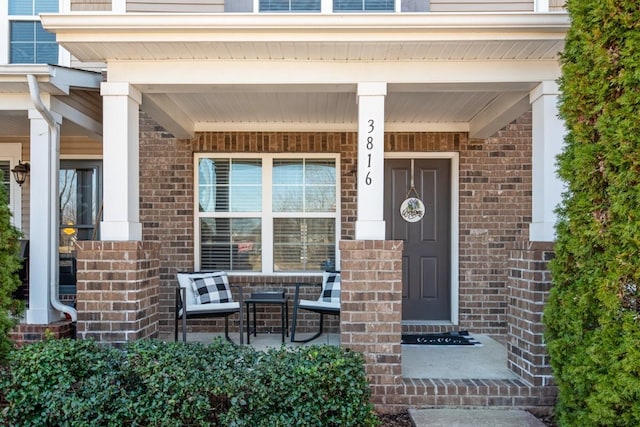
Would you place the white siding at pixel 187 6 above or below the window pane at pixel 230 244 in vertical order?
above

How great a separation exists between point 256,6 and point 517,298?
12.5 ft

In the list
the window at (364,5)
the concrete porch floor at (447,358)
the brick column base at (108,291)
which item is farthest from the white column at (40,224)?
the window at (364,5)

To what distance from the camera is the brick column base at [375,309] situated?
3.57 metres

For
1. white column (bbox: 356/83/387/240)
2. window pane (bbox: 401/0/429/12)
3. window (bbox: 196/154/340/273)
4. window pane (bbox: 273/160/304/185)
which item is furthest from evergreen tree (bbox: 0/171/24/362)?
window pane (bbox: 401/0/429/12)

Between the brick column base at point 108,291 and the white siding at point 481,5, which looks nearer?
the brick column base at point 108,291

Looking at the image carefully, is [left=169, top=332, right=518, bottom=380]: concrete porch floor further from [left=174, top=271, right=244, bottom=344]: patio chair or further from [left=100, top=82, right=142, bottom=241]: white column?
[left=100, top=82, right=142, bottom=241]: white column

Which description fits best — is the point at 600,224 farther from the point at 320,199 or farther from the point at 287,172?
the point at 287,172

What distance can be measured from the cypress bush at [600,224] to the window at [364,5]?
241cm

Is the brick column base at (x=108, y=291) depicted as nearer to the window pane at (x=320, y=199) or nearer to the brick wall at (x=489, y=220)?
the window pane at (x=320, y=199)

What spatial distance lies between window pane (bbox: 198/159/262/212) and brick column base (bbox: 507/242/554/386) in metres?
3.15

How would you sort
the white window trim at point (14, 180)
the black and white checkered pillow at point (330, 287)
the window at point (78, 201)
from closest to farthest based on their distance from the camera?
the black and white checkered pillow at point (330, 287)
the white window trim at point (14, 180)
the window at point (78, 201)

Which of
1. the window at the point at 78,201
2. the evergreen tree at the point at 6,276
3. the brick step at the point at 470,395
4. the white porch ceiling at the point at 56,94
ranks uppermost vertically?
the white porch ceiling at the point at 56,94

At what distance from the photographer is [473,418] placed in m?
3.42

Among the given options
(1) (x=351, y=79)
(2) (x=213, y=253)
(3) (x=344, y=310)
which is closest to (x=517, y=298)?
(3) (x=344, y=310)
